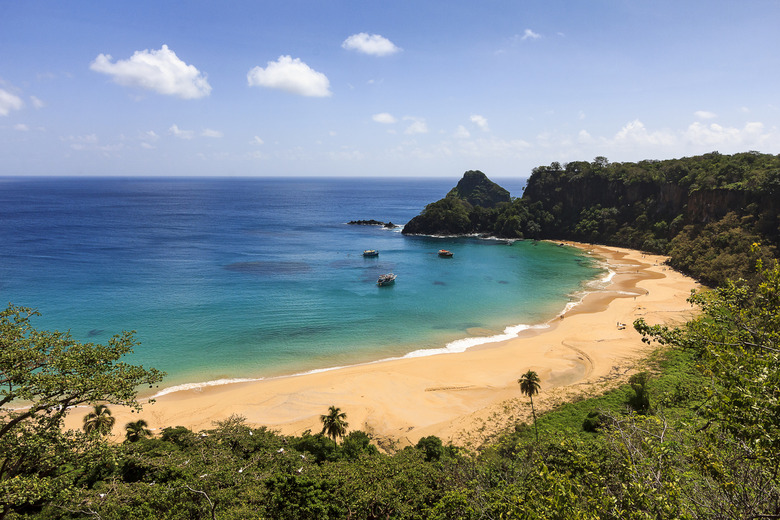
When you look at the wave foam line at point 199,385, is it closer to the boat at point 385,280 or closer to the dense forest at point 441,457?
the dense forest at point 441,457

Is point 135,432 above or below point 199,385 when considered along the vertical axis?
above

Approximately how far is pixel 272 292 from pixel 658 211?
312ft

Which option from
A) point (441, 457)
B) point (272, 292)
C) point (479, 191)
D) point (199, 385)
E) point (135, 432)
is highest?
point (479, 191)

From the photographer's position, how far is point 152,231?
386 feet

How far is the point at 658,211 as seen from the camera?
97.8 meters

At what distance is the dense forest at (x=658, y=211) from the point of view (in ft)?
218

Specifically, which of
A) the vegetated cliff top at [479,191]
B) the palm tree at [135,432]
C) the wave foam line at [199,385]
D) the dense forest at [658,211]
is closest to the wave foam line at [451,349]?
the wave foam line at [199,385]

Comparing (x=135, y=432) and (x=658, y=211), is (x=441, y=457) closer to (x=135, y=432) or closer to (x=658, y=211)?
(x=135, y=432)

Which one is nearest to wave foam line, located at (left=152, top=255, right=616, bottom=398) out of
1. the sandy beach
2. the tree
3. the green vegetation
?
the sandy beach

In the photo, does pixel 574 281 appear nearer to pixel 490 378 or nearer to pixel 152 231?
pixel 490 378

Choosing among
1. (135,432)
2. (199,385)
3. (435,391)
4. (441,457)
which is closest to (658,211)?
(435,391)

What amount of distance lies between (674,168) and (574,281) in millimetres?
52487

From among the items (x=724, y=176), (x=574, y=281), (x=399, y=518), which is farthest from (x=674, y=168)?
(x=399, y=518)

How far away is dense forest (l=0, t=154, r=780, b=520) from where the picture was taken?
9.64 m
